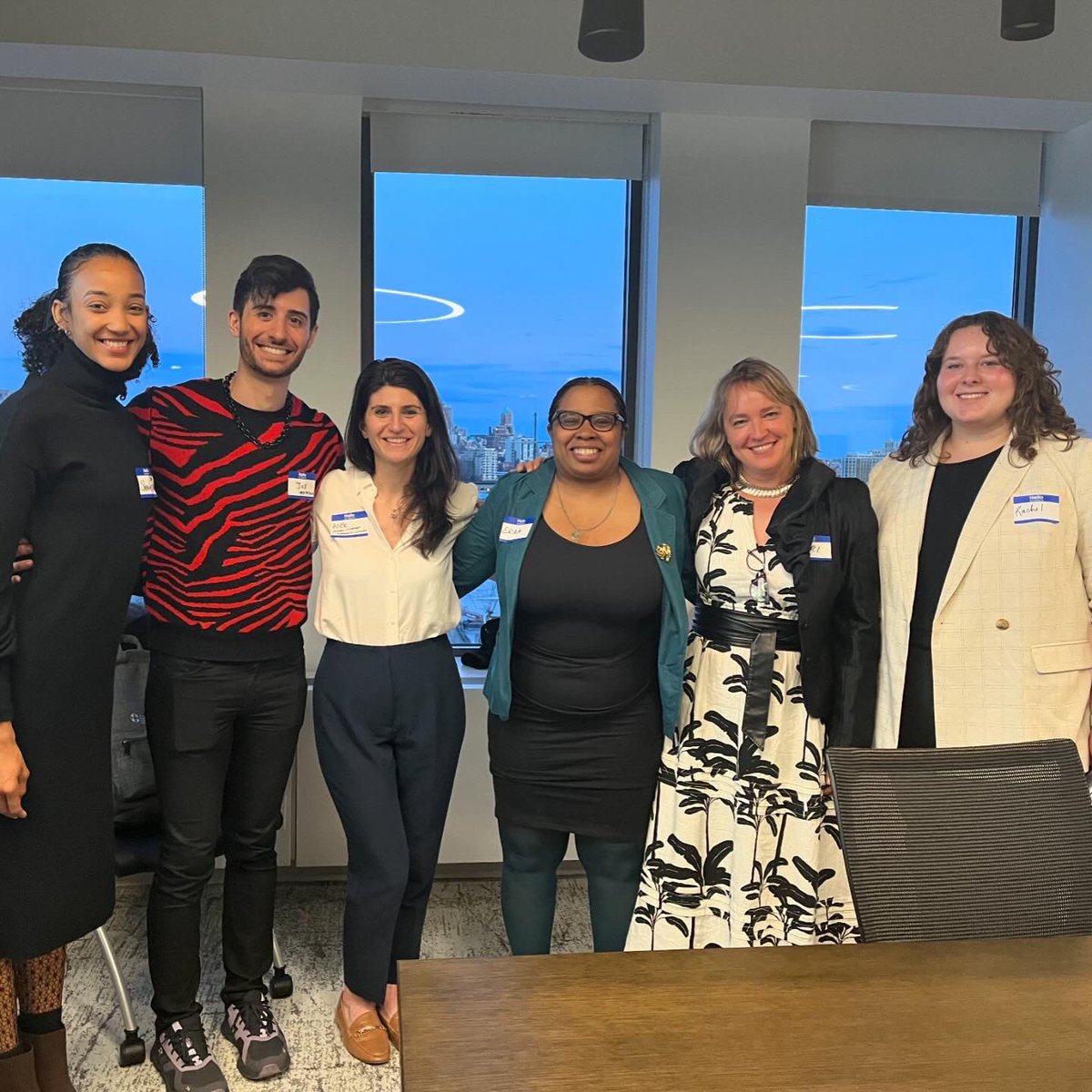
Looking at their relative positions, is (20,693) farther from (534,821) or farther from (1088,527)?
(1088,527)

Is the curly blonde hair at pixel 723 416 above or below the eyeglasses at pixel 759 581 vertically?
above

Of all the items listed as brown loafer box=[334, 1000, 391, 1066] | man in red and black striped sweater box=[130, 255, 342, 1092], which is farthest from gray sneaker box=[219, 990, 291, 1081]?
brown loafer box=[334, 1000, 391, 1066]

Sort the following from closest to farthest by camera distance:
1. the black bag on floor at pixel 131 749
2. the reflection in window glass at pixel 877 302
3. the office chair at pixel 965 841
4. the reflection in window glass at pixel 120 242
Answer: the office chair at pixel 965 841 < the black bag on floor at pixel 131 749 < the reflection in window glass at pixel 120 242 < the reflection in window glass at pixel 877 302

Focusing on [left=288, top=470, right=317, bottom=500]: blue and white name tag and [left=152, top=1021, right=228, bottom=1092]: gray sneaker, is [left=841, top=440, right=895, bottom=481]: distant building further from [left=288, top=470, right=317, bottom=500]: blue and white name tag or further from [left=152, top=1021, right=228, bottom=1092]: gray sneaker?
[left=152, top=1021, right=228, bottom=1092]: gray sneaker

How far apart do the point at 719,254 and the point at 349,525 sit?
196 centimetres

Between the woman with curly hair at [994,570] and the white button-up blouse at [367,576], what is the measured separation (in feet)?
3.65

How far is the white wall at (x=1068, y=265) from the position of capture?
3850 mm

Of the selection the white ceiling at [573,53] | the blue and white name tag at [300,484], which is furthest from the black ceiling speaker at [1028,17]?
the blue and white name tag at [300,484]

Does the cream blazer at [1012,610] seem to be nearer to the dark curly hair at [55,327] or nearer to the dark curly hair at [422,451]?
the dark curly hair at [422,451]

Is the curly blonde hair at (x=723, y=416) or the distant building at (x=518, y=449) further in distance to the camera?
the distant building at (x=518, y=449)

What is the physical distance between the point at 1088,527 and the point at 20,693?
2327 millimetres

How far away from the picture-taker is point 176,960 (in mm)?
2475

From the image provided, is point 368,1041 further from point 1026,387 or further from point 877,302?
point 877,302

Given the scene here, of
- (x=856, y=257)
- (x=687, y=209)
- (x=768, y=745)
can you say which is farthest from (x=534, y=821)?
(x=856, y=257)
